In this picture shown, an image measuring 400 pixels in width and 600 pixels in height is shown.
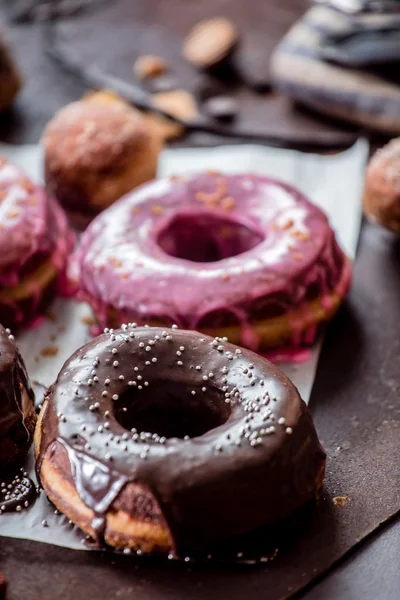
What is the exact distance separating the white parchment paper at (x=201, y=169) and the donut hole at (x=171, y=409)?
1.00ft

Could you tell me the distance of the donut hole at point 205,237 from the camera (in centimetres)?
287

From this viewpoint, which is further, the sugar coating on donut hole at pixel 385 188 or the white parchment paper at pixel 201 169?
the sugar coating on donut hole at pixel 385 188

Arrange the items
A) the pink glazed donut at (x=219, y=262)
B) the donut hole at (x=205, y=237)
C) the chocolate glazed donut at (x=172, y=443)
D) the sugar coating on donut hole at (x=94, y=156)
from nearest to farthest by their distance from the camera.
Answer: the chocolate glazed donut at (x=172, y=443) < the pink glazed donut at (x=219, y=262) < the donut hole at (x=205, y=237) < the sugar coating on donut hole at (x=94, y=156)

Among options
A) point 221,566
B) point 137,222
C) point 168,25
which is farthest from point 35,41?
point 221,566

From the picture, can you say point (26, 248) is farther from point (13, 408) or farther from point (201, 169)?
point (201, 169)

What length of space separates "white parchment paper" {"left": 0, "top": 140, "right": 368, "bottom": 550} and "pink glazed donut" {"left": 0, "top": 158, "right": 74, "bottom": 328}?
3.4 inches

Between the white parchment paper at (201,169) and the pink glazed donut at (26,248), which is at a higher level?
the pink glazed donut at (26,248)

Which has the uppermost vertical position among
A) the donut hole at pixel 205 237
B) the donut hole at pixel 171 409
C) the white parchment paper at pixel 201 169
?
the donut hole at pixel 171 409

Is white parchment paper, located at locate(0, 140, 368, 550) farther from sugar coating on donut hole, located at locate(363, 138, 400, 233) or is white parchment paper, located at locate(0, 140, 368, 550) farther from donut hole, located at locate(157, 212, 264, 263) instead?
donut hole, located at locate(157, 212, 264, 263)

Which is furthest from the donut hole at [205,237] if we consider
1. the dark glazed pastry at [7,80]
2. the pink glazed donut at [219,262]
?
the dark glazed pastry at [7,80]

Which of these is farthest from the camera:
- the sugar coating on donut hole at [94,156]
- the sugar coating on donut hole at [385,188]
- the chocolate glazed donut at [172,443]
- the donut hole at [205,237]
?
the sugar coating on donut hole at [94,156]

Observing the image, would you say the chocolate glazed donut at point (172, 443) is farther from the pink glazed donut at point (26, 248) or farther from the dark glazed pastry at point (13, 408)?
the pink glazed donut at point (26, 248)

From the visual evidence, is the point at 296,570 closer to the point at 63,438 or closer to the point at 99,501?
the point at 99,501

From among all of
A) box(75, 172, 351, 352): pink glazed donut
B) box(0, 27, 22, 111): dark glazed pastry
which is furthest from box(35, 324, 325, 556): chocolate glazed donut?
box(0, 27, 22, 111): dark glazed pastry
